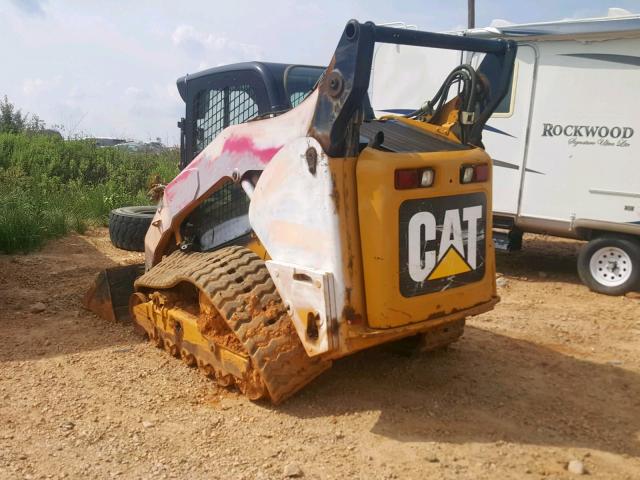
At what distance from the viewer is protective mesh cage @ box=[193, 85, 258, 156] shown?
468cm

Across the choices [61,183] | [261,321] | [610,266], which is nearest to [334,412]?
[261,321]

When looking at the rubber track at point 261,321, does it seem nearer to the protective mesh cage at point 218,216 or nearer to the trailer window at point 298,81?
the protective mesh cage at point 218,216

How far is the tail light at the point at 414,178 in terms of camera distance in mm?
3500

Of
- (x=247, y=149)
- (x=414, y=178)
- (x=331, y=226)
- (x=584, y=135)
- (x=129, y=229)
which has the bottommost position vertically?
(x=129, y=229)

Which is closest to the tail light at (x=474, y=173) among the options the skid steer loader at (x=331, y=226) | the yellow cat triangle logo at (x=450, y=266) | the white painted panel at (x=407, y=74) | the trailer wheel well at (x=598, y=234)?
the skid steer loader at (x=331, y=226)

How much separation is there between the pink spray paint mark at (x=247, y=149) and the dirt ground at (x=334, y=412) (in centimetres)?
141

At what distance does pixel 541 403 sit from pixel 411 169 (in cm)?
173

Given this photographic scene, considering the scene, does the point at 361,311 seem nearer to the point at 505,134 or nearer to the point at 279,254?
the point at 279,254

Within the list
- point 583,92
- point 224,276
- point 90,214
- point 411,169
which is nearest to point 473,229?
point 411,169

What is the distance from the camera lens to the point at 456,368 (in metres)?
4.68

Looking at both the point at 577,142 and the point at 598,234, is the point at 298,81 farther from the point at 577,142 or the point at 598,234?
the point at 598,234

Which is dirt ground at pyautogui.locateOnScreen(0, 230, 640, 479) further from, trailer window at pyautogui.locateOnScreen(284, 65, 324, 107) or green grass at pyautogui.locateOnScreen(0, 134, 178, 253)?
green grass at pyautogui.locateOnScreen(0, 134, 178, 253)

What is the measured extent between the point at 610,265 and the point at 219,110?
4925 millimetres

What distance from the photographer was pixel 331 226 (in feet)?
11.3
